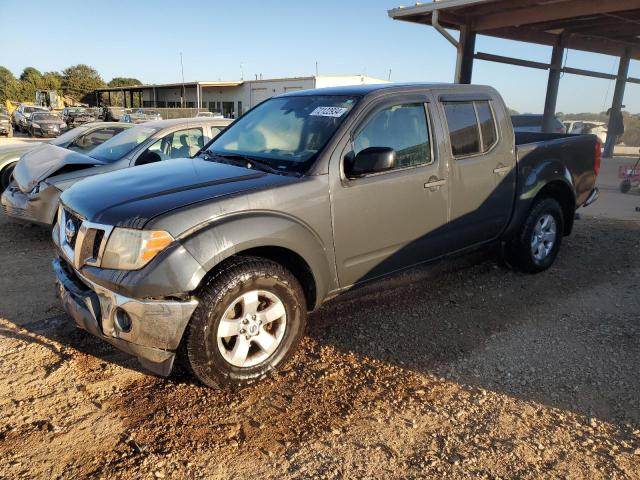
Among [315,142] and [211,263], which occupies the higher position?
Result: [315,142]

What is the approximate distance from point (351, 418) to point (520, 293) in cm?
261

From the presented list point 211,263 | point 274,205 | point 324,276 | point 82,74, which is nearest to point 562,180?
point 324,276

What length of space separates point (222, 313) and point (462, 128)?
8.57ft

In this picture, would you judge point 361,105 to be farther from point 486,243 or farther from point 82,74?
point 82,74

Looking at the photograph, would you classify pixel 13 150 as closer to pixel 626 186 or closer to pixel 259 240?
pixel 259 240

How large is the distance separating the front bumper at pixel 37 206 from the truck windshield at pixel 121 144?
2.64 feet

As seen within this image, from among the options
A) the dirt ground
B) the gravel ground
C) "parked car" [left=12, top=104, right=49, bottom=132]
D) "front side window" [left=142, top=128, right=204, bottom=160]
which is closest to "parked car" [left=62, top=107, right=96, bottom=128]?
"parked car" [left=12, top=104, right=49, bottom=132]

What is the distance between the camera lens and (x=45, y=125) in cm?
2717

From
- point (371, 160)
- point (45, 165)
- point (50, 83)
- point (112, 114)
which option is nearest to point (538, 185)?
point (371, 160)

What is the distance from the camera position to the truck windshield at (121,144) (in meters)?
6.18

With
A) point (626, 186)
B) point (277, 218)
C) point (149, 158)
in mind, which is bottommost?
point (626, 186)

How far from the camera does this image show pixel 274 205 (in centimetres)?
305

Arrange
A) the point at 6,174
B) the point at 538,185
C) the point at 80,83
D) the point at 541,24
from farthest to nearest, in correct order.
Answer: the point at 80,83 < the point at 541,24 < the point at 6,174 < the point at 538,185

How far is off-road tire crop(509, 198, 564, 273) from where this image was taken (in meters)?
4.88
